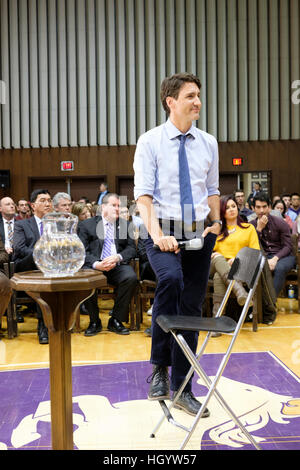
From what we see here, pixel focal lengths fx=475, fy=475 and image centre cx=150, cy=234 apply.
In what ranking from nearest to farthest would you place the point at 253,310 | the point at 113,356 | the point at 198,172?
the point at 198,172
the point at 113,356
the point at 253,310

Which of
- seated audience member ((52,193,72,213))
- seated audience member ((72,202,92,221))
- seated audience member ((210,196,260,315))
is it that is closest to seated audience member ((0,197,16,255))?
seated audience member ((52,193,72,213))

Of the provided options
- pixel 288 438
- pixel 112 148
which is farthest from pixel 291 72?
pixel 288 438

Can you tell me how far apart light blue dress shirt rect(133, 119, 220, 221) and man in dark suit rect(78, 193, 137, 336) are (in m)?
2.20

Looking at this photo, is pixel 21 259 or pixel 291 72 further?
pixel 291 72

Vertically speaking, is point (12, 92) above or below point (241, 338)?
above

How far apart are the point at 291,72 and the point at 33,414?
928 cm

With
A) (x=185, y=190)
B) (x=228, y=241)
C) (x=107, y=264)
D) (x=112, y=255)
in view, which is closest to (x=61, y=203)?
(x=112, y=255)

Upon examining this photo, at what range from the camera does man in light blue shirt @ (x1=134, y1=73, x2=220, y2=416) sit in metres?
2.32

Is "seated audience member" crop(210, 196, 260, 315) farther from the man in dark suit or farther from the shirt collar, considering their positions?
the shirt collar

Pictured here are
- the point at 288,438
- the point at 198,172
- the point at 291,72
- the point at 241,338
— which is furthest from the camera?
the point at 291,72

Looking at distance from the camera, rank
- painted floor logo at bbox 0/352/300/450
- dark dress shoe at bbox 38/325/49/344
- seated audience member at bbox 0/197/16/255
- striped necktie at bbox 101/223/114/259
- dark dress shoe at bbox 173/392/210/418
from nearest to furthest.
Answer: painted floor logo at bbox 0/352/300/450 → dark dress shoe at bbox 173/392/210/418 → dark dress shoe at bbox 38/325/49/344 → striped necktie at bbox 101/223/114/259 → seated audience member at bbox 0/197/16/255

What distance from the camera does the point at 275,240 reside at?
5.41 m

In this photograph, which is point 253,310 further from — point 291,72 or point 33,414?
point 291,72

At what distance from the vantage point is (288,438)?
2191 mm
